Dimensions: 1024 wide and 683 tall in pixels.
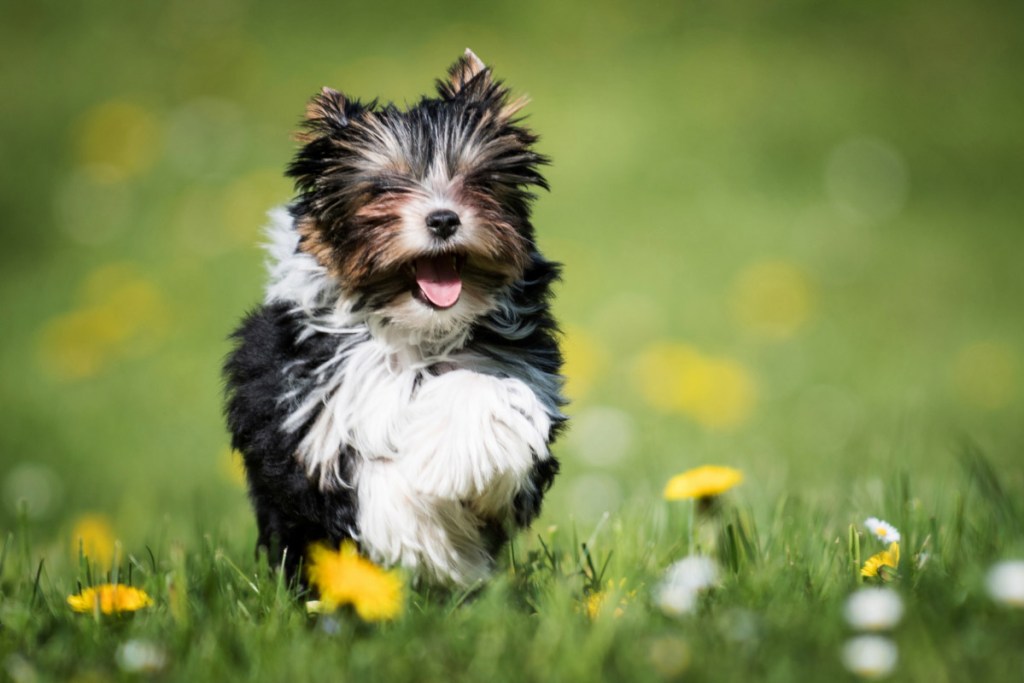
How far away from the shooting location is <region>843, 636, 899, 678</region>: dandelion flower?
235cm

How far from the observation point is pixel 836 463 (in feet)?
20.2

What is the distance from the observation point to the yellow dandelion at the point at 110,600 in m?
3.07

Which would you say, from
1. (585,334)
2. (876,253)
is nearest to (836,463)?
(585,334)

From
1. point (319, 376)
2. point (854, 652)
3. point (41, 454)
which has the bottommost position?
point (41, 454)

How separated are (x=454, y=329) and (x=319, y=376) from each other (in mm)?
418

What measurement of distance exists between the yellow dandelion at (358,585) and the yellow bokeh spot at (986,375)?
5.86m

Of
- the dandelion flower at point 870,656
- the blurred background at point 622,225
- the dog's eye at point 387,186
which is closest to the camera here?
the dandelion flower at point 870,656

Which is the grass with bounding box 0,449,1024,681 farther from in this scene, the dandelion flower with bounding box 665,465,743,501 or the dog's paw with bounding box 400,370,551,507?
the dog's paw with bounding box 400,370,551,507

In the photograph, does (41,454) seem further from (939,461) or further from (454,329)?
(939,461)

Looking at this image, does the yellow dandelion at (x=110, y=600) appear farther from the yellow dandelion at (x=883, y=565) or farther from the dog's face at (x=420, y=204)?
the yellow dandelion at (x=883, y=565)

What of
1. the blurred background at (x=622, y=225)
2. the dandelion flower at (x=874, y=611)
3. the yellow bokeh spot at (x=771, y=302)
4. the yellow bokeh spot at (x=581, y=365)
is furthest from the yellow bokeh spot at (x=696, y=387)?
the dandelion flower at (x=874, y=611)

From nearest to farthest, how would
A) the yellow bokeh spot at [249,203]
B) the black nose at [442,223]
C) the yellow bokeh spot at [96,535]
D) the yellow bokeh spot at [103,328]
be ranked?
the black nose at [442,223], the yellow bokeh spot at [96,535], the yellow bokeh spot at [103,328], the yellow bokeh spot at [249,203]

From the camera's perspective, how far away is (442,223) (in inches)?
126

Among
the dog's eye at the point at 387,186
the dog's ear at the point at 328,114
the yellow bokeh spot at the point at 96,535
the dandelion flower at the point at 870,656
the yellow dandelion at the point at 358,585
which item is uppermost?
the dog's ear at the point at 328,114
